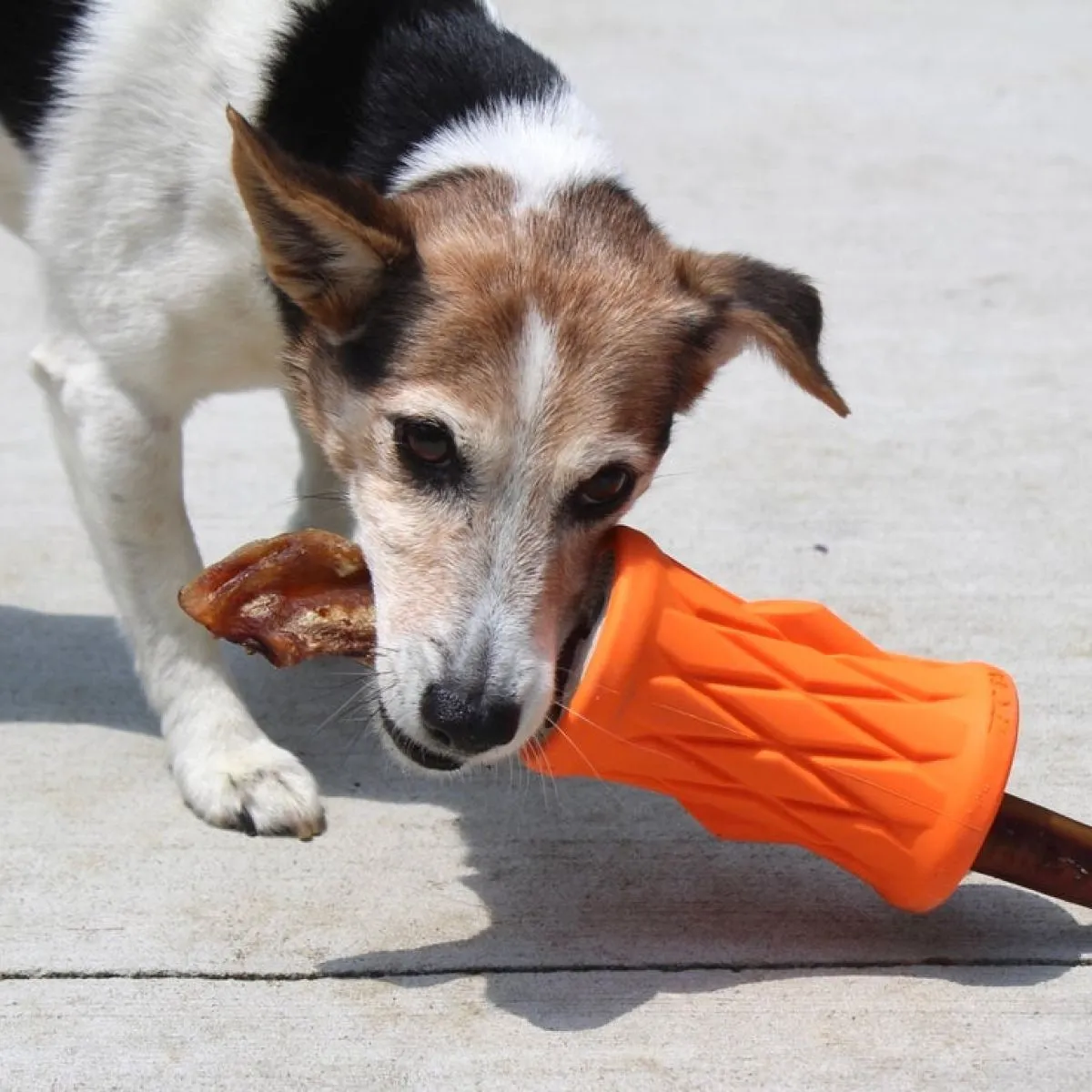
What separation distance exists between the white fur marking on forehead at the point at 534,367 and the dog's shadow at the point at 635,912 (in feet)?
3.45

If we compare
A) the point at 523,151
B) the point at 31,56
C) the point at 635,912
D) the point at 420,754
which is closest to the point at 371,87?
the point at 523,151

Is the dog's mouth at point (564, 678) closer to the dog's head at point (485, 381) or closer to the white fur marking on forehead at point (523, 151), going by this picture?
the dog's head at point (485, 381)

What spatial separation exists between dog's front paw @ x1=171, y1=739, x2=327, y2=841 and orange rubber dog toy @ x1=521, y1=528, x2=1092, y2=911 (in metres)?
0.81

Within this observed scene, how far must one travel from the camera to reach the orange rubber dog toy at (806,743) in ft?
11.0

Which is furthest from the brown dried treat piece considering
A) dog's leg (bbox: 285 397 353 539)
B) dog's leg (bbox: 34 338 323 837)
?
dog's leg (bbox: 285 397 353 539)

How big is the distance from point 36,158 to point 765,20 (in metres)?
6.39

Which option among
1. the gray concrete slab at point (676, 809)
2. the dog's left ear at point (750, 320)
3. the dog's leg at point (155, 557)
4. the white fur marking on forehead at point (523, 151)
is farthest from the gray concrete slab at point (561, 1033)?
the white fur marking on forehead at point (523, 151)

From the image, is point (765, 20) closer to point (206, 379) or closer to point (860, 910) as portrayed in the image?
point (206, 379)

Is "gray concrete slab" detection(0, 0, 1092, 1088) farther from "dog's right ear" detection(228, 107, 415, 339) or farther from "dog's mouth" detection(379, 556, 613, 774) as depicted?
"dog's right ear" detection(228, 107, 415, 339)

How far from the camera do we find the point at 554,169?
155 inches

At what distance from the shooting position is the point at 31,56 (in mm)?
4238

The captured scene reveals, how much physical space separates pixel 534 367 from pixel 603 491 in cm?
30

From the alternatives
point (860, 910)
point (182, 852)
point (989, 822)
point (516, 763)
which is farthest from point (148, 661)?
point (989, 822)

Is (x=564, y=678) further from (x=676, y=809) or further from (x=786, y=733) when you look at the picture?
(x=676, y=809)
